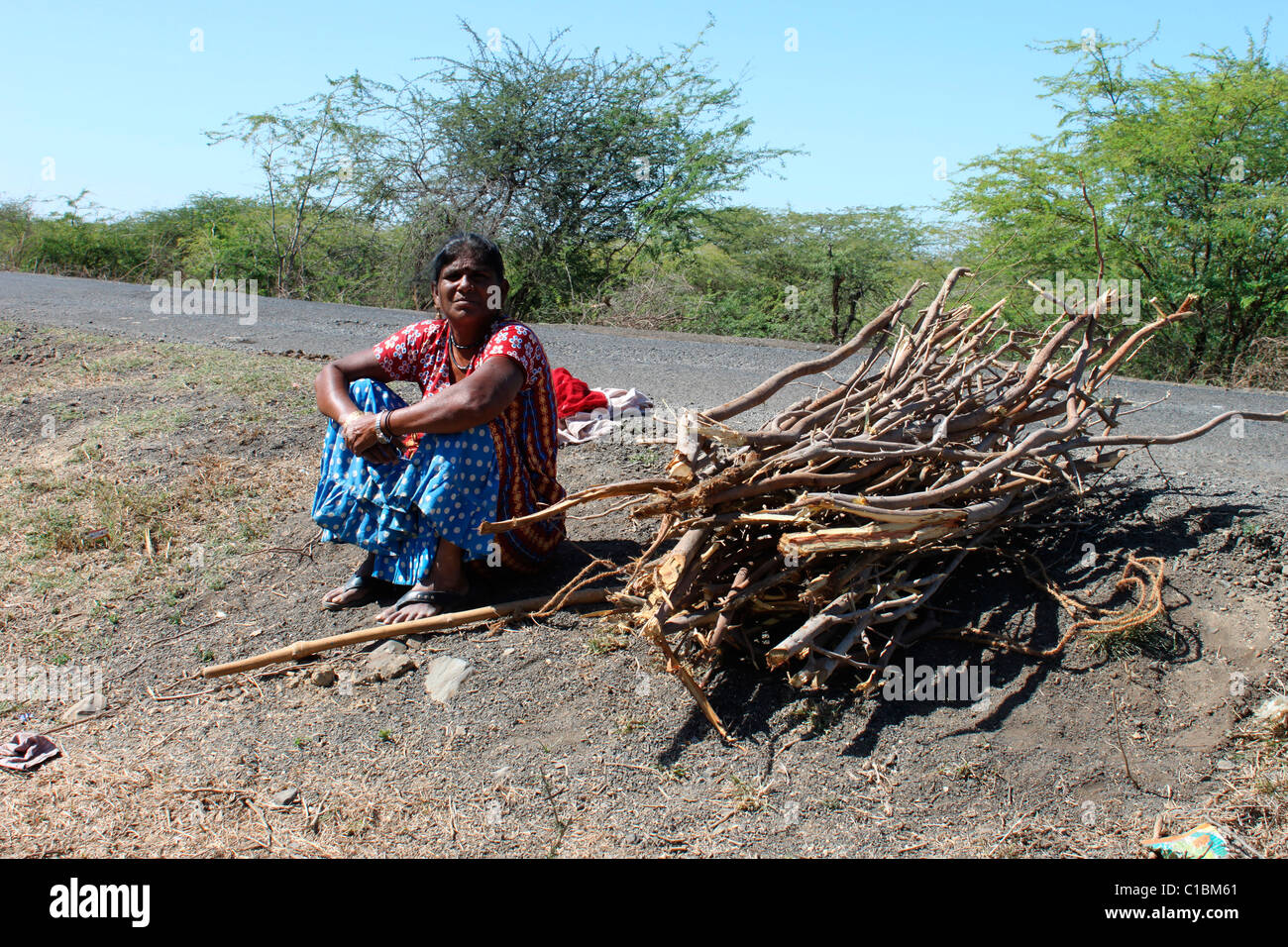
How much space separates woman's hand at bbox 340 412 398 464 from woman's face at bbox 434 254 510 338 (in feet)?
1.55

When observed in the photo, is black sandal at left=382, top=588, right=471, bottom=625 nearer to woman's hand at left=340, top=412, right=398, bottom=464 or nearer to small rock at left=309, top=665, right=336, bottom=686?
small rock at left=309, top=665, right=336, bottom=686

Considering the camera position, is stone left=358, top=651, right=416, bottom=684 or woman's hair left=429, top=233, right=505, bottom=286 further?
woman's hair left=429, top=233, right=505, bottom=286

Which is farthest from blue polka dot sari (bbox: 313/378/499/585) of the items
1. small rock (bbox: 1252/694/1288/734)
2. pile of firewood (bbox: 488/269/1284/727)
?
small rock (bbox: 1252/694/1288/734)

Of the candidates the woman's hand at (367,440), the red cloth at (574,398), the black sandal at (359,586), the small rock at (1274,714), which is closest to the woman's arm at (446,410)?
the woman's hand at (367,440)

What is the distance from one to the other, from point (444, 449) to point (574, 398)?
1967mm

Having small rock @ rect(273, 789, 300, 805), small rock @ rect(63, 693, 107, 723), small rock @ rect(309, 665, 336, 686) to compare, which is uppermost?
small rock @ rect(309, 665, 336, 686)

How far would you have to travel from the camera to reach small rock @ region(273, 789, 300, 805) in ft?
8.29

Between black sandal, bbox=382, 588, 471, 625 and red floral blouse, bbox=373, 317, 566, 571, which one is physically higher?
red floral blouse, bbox=373, 317, 566, 571

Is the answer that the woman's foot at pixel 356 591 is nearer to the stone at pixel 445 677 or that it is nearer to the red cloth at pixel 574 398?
the stone at pixel 445 677

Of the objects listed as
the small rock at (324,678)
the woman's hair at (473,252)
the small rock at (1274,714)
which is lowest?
the small rock at (324,678)

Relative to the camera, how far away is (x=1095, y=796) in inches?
96.7

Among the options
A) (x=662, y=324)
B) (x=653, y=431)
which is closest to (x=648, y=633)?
(x=653, y=431)

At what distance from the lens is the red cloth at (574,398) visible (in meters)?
5.04

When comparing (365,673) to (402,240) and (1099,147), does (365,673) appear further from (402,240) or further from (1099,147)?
(402,240)
